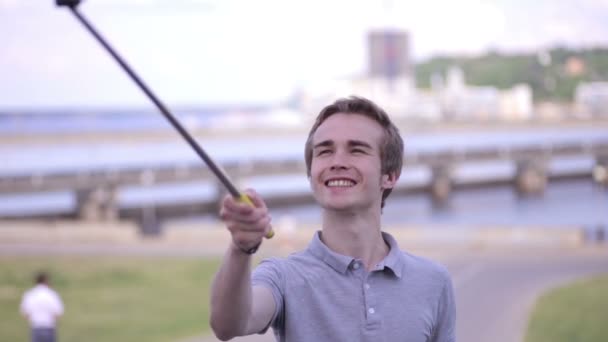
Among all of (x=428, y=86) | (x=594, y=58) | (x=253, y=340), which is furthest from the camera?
(x=428, y=86)

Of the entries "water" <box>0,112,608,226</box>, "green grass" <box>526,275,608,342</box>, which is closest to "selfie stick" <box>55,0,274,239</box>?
"green grass" <box>526,275,608,342</box>

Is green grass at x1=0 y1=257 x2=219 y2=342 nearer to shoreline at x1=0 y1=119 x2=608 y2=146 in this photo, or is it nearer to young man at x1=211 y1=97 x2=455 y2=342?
young man at x1=211 y1=97 x2=455 y2=342

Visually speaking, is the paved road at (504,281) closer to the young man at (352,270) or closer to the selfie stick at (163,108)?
the young man at (352,270)

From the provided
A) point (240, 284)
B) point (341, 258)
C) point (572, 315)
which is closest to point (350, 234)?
point (341, 258)

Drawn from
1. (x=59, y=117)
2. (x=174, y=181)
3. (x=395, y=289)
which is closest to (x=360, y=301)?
(x=395, y=289)

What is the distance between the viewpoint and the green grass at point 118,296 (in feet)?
53.1

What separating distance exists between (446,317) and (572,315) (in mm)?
13935

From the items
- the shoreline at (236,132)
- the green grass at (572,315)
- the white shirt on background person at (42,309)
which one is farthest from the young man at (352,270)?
the shoreline at (236,132)

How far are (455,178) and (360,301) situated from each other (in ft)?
256

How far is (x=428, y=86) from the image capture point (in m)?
117

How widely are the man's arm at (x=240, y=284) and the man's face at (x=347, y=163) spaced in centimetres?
33

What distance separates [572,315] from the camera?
1627cm

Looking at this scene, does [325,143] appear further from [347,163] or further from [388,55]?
[388,55]

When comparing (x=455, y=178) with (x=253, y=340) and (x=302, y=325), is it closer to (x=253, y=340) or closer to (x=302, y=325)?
(x=253, y=340)
